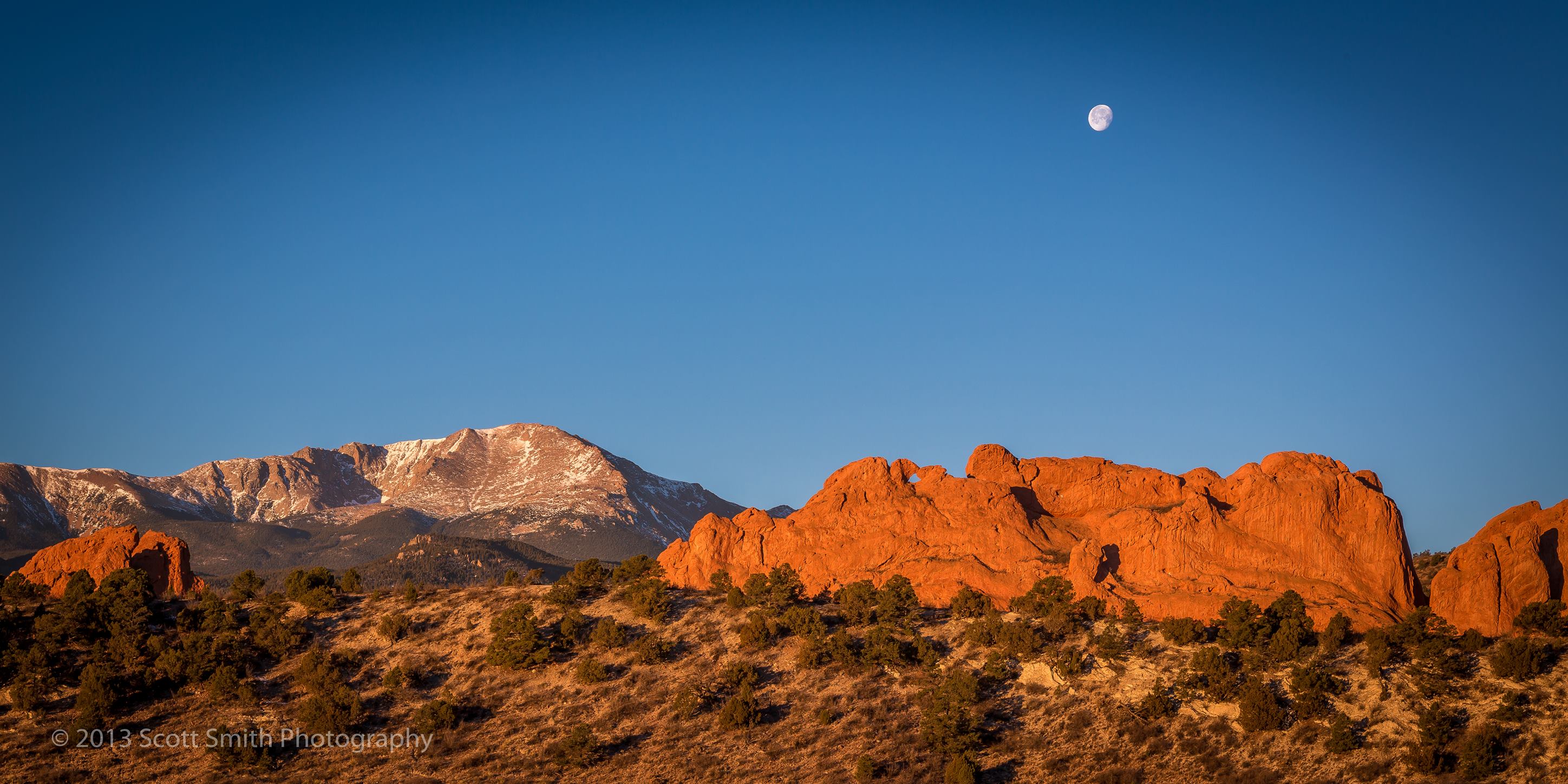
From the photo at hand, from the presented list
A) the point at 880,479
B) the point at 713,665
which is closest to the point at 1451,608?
the point at 880,479

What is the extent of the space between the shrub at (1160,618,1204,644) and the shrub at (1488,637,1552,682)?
A: 12.5 m

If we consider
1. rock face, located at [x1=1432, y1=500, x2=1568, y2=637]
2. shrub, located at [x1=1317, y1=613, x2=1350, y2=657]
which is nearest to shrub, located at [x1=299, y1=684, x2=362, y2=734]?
shrub, located at [x1=1317, y1=613, x2=1350, y2=657]

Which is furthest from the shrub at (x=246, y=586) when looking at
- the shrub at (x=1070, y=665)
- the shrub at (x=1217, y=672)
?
the shrub at (x=1217, y=672)

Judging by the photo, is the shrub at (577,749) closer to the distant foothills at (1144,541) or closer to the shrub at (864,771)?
the shrub at (864,771)

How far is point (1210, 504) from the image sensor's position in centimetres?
6150

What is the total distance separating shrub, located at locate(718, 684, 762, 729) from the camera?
49375mm

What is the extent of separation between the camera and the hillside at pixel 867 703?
46.0m

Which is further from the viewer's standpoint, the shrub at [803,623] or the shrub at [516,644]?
the shrub at [803,623]

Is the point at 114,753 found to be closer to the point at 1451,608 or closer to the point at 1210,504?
the point at 1210,504

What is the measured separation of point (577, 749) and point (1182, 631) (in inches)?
1164

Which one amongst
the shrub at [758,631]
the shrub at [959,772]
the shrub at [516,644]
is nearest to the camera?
the shrub at [959,772]

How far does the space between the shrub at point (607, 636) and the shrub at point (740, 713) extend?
8913 mm

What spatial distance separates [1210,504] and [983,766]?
22.8 meters

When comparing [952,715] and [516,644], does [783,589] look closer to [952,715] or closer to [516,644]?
[516,644]
